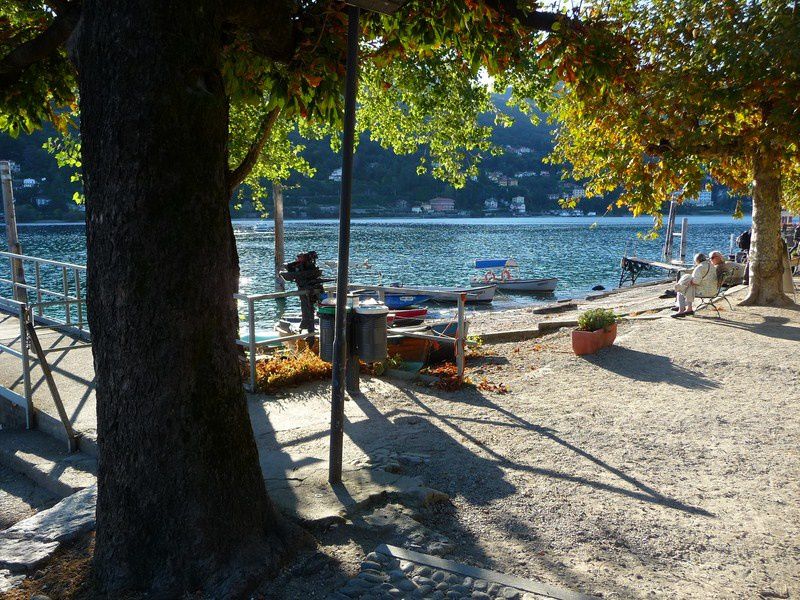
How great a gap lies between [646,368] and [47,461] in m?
7.44

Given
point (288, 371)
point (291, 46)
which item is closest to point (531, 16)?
point (291, 46)

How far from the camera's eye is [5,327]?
1019 centimetres

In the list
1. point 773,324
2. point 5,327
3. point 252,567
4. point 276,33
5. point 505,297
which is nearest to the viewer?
point 252,567

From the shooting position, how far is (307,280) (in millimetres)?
10445

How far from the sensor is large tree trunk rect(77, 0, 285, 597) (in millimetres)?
3369

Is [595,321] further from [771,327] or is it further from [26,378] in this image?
[26,378]

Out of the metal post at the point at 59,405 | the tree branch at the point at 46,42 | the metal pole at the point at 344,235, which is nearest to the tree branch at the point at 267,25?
the metal pole at the point at 344,235

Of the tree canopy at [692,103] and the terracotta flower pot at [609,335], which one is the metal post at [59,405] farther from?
the tree canopy at [692,103]

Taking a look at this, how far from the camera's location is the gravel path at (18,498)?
18.2ft

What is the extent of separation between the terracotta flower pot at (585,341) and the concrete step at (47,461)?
6.92m

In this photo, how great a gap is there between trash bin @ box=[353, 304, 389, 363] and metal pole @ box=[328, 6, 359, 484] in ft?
7.17

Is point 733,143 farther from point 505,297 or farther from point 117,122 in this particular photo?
point 505,297

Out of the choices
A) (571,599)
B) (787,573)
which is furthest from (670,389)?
(571,599)

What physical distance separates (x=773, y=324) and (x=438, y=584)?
36.0 ft
